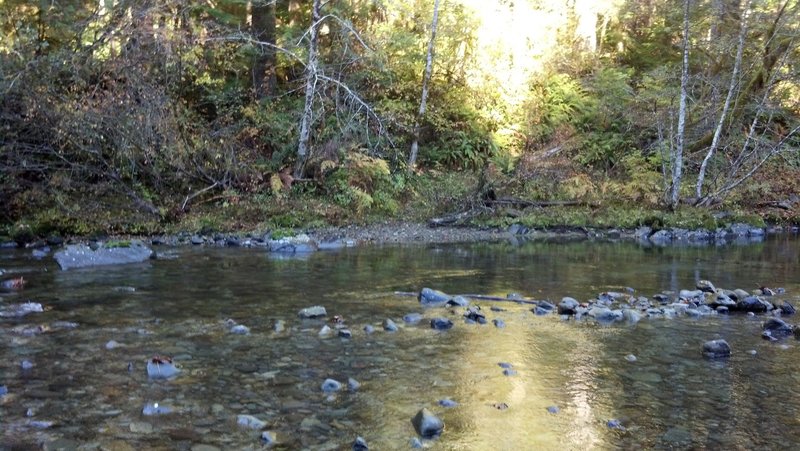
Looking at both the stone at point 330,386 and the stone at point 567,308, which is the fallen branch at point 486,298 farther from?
the stone at point 330,386

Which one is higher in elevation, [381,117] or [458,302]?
[381,117]

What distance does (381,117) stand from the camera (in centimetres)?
1783

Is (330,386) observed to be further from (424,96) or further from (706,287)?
(424,96)

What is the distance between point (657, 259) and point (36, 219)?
1289 cm

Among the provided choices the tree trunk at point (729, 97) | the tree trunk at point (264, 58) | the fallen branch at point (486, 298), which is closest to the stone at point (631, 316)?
the fallen branch at point (486, 298)

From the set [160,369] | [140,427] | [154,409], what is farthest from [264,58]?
[140,427]

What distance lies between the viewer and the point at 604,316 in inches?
282

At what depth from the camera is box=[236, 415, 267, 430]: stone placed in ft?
13.2

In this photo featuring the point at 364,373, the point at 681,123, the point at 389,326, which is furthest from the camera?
the point at 681,123

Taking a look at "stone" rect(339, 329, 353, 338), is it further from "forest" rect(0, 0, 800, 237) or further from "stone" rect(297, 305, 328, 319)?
"forest" rect(0, 0, 800, 237)

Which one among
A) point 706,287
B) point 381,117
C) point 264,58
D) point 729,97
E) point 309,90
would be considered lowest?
point 706,287

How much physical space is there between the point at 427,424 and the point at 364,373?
1.24 meters

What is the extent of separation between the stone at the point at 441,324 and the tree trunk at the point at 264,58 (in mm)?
13941

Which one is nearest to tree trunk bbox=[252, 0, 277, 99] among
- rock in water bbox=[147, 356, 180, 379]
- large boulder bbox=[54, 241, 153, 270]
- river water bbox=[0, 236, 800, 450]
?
large boulder bbox=[54, 241, 153, 270]
